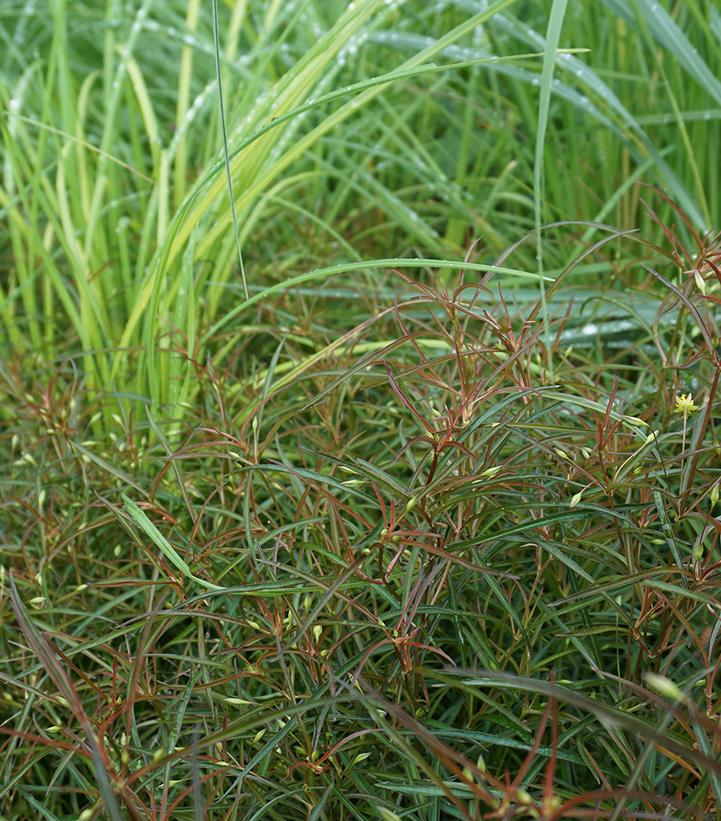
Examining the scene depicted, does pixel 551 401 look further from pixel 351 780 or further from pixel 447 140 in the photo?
pixel 447 140

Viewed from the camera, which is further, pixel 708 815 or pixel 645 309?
pixel 645 309

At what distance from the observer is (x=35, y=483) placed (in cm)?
98

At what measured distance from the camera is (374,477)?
2.32ft

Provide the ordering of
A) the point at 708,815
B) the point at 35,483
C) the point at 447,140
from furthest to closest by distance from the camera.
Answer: the point at 447,140 < the point at 35,483 < the point at 708,815

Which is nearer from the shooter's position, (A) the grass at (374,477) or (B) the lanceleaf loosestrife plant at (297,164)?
(A) the grass at (374,477)

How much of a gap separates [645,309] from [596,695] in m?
0.62

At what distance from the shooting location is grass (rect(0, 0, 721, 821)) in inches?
27.1

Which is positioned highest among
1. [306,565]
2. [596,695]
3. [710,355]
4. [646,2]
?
[646,2]

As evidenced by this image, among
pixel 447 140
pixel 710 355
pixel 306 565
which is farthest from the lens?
pixel 447 140

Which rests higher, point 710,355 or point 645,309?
point 710,355

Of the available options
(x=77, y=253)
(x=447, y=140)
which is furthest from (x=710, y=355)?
(x=447, y=140)

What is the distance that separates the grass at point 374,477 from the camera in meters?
0.69

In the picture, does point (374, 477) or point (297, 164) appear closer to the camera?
point (374, 477)

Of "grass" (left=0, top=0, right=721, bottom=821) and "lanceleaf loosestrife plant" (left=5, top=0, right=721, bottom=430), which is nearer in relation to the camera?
"grass" (left=0, top=0, right=721, bottom=821)
